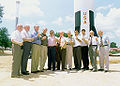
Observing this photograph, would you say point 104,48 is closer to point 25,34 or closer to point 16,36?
point 25,34

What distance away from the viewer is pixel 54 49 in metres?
5.27

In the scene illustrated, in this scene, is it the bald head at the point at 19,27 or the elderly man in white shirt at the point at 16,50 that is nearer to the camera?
the elderly man in white shirt at the point at 16,50

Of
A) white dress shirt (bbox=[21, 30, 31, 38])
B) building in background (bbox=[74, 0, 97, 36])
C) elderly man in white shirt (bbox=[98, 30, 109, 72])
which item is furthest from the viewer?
building in background (bbox=[74, 0, 97, 36])

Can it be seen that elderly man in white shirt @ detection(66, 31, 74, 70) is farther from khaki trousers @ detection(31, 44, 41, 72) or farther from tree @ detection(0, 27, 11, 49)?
tree @ detection(0, 27, 11, 49)

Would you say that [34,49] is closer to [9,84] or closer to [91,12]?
[9,84]

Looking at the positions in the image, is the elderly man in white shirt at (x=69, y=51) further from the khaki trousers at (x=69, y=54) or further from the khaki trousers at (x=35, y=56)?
the khaki trousers at (x=35, y=56)

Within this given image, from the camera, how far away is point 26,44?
4242 millimetres

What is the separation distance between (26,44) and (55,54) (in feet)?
4.74

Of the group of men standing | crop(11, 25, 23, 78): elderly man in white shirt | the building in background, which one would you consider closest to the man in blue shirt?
the group of men standing

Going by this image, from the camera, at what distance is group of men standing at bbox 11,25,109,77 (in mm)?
4215

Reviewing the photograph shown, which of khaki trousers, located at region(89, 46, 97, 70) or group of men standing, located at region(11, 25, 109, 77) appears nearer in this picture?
group of men standing, located at region(11, 25, 109, 77)

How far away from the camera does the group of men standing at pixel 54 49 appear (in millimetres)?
4215

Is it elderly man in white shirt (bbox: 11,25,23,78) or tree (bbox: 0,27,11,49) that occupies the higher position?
tree (bbox: 0,27,11,49)

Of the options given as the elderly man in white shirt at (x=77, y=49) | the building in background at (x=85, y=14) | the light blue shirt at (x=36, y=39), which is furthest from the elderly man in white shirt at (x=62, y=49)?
the building in background at (x=85, y=14)
